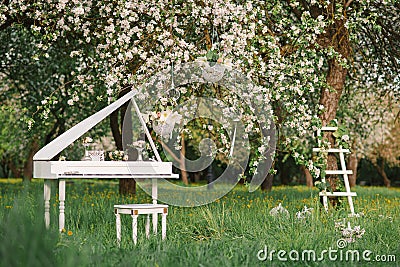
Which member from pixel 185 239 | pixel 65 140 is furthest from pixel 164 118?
pixel 185 239

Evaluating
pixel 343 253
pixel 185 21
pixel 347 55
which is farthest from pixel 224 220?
pixel 347 55

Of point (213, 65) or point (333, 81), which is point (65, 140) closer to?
point (213, 65)

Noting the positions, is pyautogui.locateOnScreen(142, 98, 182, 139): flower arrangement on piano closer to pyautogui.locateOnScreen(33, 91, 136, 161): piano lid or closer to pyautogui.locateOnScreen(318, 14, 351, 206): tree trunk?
pyautogui.locateOnScreen(33, 91, 136, 161): piano lid

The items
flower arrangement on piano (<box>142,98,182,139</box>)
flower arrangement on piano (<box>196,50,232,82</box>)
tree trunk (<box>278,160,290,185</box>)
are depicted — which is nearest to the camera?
flower arrangement on piano (<box>142,98,182,139</box>)

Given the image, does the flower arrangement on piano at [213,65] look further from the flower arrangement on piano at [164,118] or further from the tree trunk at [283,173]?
the tree trunk at [283,173]

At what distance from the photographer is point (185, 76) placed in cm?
746

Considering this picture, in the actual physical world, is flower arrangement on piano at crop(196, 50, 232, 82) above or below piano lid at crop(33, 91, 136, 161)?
above

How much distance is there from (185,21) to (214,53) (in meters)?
1.56

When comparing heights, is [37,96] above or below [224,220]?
above

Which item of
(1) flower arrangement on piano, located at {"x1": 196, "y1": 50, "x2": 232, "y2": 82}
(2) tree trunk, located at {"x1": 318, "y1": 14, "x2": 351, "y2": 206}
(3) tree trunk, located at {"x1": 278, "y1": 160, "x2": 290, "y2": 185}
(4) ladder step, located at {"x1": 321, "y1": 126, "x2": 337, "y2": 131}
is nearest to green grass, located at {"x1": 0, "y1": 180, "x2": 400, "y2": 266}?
(2) tree trunk, located at {"x1": 318, "y1": 14, "x2": 351, "y2": 206}

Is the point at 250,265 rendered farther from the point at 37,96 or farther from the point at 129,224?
the point at 37,96

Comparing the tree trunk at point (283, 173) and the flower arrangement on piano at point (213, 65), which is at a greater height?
the flower arrangement on piano at point (213, 65)

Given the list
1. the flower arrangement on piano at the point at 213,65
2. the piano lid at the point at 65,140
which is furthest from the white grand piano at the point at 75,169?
the flower arrangement on piano at the point at 213,65

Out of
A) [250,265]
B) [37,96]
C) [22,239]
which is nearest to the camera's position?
[22,239]
